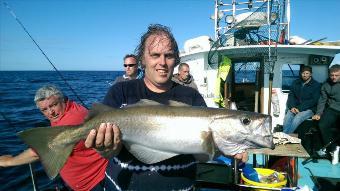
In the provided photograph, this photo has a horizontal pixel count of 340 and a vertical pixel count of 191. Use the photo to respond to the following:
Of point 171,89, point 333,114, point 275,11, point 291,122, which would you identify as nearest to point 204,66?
point 275,11

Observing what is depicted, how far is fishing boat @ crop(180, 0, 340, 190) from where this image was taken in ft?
35.9

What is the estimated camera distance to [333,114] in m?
9.30

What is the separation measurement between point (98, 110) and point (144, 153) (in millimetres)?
636

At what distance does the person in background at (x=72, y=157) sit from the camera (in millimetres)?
4668

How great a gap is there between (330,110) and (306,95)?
887 mm

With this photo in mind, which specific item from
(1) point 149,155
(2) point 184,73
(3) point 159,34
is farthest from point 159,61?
(2) point 184,73

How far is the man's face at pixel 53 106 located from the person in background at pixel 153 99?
218 centimetres

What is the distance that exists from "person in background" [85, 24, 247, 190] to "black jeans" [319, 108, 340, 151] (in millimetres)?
7455

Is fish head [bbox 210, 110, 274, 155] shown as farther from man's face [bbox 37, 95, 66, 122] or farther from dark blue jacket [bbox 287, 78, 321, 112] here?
dark blue jacket [bbox 287, 78, 321, 112]

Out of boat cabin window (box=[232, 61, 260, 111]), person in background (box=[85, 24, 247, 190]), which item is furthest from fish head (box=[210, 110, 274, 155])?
boat cabin window (box=[232, 61, 260, 111])

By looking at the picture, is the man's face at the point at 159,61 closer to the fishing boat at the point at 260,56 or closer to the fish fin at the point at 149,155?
the fish fin at the point at 149,155

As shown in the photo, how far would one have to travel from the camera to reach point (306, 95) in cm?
995

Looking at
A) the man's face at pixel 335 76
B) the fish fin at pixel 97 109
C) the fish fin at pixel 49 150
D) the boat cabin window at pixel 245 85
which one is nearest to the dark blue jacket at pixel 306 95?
the man's face at pixel 335 76

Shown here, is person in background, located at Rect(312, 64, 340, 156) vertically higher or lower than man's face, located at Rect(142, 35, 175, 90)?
lower
